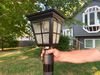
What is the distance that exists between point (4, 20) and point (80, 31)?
17.2 metres

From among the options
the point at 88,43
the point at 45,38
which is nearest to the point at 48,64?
the point at 45,38

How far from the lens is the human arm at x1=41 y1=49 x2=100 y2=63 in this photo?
253cm

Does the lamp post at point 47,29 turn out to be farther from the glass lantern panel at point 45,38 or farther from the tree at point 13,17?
the tree at point 13,17

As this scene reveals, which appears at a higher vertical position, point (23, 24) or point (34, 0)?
point (34, 0)

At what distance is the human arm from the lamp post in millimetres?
67

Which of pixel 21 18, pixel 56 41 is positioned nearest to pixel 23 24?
pixel 21 18

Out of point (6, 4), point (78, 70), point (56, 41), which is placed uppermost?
point (6, 4)

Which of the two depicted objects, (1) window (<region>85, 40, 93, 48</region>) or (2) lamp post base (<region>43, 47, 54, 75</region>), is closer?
(2) lamp post base (<region>43, 47, 54, 75</region>)

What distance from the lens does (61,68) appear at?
377 inches

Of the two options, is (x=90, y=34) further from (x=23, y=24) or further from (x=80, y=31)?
(x=23, y=24)

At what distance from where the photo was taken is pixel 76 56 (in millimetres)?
2586

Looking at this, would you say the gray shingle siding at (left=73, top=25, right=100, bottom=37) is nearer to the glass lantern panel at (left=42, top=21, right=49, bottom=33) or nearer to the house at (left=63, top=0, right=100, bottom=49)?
the house at (left=63, top=0, right=100, bottom=49)

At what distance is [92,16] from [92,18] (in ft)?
0.58

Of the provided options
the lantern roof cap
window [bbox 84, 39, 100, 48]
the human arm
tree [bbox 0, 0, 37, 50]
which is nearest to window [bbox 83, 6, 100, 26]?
window [bbox 84, 39, 100, 48]
